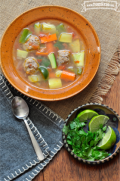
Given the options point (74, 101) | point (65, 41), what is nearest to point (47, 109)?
point (74, 101)

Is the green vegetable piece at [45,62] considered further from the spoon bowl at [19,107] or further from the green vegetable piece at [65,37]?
the spoon bowl at [19,107]

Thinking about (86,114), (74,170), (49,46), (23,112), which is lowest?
(74,170)

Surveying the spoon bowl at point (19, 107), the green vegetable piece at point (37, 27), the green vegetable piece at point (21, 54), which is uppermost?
the green vegetable piece at point (37, 27)

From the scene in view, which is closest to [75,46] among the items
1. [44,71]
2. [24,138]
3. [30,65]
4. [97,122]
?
[44,71]

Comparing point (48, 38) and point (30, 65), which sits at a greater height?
point (48, 38)

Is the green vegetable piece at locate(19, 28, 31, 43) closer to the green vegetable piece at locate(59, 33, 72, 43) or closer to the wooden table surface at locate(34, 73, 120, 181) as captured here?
the green vegetable piece at locate(59, 33, 72, 43)

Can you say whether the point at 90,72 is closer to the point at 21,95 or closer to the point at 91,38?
the point at 91,38

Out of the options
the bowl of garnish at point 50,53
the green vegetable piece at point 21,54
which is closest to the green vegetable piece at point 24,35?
the bowl of garnish at point 50,53

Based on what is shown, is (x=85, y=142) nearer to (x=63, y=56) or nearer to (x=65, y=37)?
(x=63, y=56)
